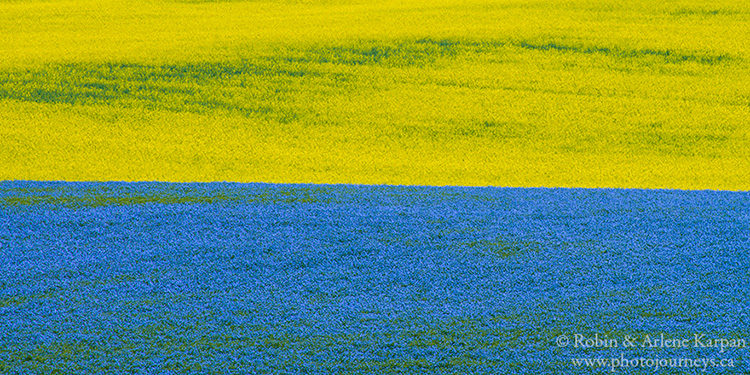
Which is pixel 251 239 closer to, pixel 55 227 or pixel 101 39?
pixel 55 227

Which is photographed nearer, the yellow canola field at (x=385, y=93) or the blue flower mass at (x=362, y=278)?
the blue flower mass at (x=362, y=278)

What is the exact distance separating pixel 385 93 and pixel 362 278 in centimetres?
300

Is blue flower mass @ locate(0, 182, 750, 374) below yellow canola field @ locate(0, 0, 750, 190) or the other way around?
below

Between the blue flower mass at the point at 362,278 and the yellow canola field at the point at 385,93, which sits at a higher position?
the yellow canola field at the point at 385,93

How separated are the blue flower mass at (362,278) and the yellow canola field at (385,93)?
1.28 metres

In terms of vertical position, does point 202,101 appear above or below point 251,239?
above

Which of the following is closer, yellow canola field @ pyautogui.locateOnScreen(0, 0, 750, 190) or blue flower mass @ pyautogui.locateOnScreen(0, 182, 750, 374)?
blue flower mass @ pyautogui.locateOnScreen(0, 182, 750, 374)

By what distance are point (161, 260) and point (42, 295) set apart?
31 cm

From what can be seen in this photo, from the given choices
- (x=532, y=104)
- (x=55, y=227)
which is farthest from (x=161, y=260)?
(x=532, y=104)

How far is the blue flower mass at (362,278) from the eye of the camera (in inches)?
57.2

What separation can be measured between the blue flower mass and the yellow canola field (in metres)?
1.28

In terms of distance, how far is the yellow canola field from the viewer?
3711mm

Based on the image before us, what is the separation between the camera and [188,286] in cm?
173

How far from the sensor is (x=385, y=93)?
463 cm
